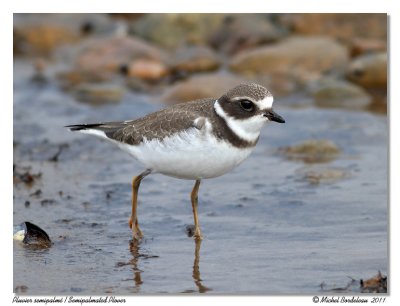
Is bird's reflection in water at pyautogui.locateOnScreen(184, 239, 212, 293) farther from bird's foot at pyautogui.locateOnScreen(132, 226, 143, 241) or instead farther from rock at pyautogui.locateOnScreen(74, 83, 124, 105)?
rock at pyautogui.locateOnScreen(74, 83, 124, 105)

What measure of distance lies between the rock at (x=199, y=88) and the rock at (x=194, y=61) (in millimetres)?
1790

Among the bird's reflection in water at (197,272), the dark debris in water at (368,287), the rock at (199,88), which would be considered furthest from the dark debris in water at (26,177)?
the dark debris in water at (368,287)

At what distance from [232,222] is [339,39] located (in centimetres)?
948

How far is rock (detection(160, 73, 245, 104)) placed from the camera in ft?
46.0

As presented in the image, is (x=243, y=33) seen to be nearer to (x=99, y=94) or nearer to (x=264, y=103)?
(x=99, y=94)

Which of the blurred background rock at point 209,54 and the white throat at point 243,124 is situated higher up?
the blurred background rock at point 209,54

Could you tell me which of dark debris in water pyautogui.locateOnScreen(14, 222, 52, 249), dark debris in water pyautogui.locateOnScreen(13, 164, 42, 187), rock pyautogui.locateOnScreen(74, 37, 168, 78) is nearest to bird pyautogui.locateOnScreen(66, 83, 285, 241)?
dark debris in water pyautogui.locateOnScreen(14, 222, 52, 249)

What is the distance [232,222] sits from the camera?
8727 millimetres

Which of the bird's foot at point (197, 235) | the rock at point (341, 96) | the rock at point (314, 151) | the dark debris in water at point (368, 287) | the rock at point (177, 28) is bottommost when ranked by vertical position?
the dark debris in water at point (368, 287)

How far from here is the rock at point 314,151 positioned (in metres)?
11.1

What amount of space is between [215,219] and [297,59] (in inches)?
305

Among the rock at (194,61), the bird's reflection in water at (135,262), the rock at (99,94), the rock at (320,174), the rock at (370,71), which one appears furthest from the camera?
the rock at (194,61)

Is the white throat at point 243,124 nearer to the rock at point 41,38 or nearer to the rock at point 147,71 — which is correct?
the rock at point 147,71
